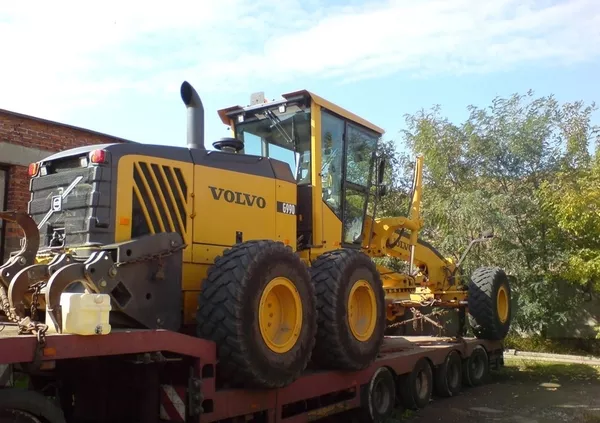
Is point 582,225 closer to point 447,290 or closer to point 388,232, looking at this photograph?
point 447,290

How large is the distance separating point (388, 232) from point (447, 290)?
246cm

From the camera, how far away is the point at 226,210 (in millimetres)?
6008

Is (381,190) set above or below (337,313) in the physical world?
above

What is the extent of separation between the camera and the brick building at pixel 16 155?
10.0m

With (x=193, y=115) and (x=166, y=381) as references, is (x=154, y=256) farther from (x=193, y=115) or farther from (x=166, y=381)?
(x=193, y=115)

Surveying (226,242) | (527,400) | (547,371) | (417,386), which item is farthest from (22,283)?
(547,371)

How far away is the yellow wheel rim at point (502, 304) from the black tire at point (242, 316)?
652cm

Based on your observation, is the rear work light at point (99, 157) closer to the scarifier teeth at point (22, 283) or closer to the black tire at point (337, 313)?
the scarifier teeth at point (22, 283)

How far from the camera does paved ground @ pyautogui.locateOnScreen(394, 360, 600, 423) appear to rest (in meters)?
7.68

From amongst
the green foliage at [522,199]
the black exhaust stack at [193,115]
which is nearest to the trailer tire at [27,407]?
the black exhaust stack at [193,115]

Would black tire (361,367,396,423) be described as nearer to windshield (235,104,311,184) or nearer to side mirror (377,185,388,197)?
side mirror (377,185,388,197)

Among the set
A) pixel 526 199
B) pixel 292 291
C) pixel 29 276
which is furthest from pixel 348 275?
pixel 526 199

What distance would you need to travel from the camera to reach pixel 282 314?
18.3 feet

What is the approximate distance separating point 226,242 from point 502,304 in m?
6.76
